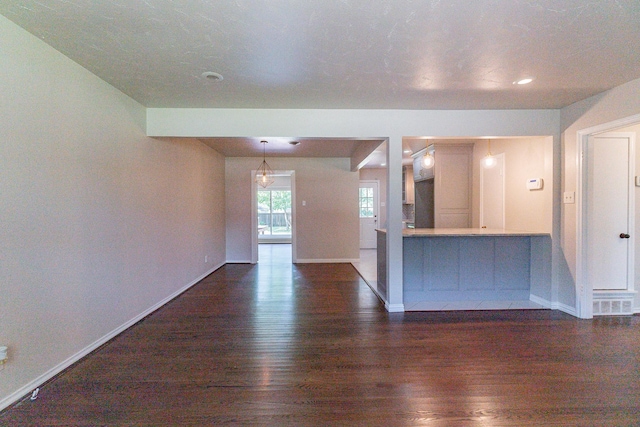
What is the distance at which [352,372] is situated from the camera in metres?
2.11

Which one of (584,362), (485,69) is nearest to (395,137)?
(485,69)

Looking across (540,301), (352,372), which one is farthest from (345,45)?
(540,301)

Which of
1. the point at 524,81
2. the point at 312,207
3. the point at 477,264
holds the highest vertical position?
the point at 524,81

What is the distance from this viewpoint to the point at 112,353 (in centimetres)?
240

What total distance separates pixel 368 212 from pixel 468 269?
4.77 m

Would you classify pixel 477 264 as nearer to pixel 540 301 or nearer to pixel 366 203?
pixel 540 301

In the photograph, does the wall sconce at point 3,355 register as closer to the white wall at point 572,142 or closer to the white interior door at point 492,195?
the white wall at point 572,142

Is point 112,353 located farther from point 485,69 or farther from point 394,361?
point 485,69

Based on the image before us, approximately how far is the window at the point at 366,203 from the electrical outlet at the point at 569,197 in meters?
5.23

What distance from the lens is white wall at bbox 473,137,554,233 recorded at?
3.38 metres

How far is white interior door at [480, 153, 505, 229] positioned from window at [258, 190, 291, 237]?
7121 mm

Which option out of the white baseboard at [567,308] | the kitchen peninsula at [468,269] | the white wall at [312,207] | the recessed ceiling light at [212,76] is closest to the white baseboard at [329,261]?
the white wall at [312,207]

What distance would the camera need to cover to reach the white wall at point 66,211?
1.77m

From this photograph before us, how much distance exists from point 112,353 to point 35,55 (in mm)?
2365
